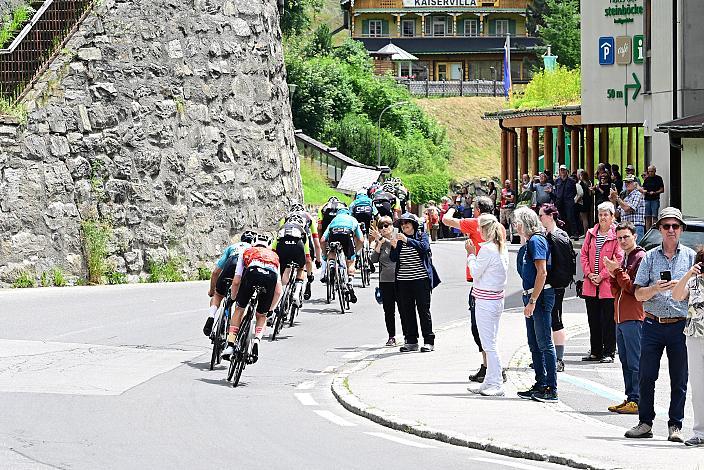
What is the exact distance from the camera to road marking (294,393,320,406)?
13219mm

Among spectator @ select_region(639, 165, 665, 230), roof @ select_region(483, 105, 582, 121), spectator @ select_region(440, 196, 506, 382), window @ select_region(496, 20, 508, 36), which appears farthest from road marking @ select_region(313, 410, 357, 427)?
window @ select_region(496, 20, 508, 36)

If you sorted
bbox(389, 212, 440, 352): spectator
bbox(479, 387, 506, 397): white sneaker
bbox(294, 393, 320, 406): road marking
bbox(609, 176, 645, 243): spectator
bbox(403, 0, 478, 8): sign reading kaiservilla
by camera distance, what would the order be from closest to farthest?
bbox(294, 393, 320, 406): road marking → bbox(479, 387, 506, 397): white sneaker → bbox(389, 212, 440, 352): spectator → bbox(609, 176, 645, 243): spectator → bbox(403, 0, 478, 8): sign reading kaiservilla

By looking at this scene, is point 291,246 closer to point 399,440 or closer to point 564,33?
point 399,440

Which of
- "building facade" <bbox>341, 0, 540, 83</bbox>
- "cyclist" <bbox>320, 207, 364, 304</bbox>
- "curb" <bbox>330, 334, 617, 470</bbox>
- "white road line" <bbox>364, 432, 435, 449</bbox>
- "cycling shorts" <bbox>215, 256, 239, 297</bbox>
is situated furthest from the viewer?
"building facade" <bbox>341, 0, 540, 83</bbox>

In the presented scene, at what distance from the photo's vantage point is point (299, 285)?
19578 millimetres

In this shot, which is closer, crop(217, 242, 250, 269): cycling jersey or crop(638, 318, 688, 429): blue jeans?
crop(638, 318, 688, 429): blue jeans

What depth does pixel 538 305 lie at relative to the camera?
43.2 ft

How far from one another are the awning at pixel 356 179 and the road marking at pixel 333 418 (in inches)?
1057

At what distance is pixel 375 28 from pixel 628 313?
101004 mm

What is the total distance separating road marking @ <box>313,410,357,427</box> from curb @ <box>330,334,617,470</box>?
24 centimetres

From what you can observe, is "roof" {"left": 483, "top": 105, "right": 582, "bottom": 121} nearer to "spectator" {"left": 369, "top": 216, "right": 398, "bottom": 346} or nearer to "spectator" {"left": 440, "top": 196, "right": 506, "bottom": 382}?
"spectator" {"left": 369, "top": 216, "right": 398, "bottom": 346}

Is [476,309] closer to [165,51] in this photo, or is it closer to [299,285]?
[299,285]

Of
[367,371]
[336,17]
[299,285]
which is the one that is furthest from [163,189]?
[336,17]

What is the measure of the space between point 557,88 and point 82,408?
40.7 metres
